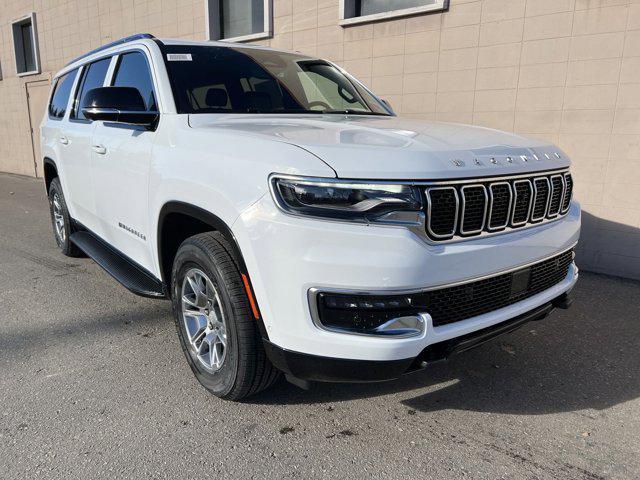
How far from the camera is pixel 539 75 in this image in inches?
212

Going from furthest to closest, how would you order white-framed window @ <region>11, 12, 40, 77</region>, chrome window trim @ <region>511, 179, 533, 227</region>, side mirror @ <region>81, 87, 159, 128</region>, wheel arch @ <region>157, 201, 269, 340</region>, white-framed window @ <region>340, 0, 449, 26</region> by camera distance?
white-framed window @ <region>11, 12, 40, 77</region> < white-framed window @ <region>340, 0, 449, 26</region> < side mirror @ <region>81, 87, 159, 128</region> < chrome window trim @ <region>511, 179, 533, 227</region> < wheel arch @ <region>157, 201, 269, 340</region>

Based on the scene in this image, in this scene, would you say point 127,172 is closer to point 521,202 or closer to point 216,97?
point 216,97

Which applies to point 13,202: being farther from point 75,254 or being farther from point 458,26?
point 458,26

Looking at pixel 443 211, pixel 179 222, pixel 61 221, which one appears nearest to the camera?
pixel 443 211

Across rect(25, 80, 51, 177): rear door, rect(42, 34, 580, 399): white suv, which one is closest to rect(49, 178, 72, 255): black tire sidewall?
rect(42, 34, 580, 399): white suv

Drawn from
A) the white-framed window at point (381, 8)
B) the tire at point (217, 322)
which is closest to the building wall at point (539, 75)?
the white-framed window at point (381, 8)

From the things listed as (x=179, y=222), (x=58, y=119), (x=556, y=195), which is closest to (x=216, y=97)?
(x=179, y=222)

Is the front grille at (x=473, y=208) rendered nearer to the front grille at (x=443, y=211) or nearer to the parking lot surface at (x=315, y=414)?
the front grille at (x=443, y=211)

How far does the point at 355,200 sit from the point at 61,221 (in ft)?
15.0

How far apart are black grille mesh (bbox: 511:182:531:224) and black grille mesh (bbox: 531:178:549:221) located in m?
0.06

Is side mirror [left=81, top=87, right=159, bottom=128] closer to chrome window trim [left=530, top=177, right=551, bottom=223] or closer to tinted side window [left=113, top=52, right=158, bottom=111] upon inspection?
tinted side window [left=113, top=52, right=158, bottom=111]

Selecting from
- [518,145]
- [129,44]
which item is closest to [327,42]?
[129,44]

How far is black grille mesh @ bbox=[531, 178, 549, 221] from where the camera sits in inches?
101

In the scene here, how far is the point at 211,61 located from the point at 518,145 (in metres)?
2.04
